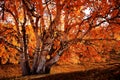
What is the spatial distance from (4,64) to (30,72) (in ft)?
118

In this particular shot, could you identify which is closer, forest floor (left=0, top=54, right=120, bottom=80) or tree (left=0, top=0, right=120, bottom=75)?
forest floor (left=0, top=54, right=120, bottom=80)

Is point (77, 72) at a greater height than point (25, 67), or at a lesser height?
greater

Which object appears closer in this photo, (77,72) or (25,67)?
(77,72)

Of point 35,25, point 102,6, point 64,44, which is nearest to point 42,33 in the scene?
point 35,25

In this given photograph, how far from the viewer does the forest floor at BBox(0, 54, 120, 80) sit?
37.0 ft

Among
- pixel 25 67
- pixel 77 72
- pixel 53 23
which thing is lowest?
pixel 25 67

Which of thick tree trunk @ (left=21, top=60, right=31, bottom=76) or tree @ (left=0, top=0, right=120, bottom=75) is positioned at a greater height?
tree @ (left=0, top=0, right=120, bottom=75)

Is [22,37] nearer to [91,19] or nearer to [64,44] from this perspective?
[64,44]

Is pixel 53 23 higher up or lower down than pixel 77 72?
higher up

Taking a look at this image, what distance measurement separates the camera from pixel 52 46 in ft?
67.6

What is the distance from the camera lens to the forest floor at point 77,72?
37.0 feet

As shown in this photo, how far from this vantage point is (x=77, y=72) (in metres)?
14.5

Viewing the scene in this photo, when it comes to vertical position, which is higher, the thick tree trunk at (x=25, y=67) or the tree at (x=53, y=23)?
the tree at (x=53, y=23)

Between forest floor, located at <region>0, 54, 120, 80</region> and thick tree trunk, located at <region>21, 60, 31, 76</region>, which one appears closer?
forest floor, located at <region>0, 54, 120, 80</region>
